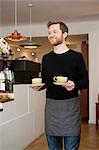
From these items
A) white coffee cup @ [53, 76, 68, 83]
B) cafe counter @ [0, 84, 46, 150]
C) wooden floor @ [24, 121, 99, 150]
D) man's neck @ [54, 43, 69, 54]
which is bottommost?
wooden floor @ [24, 121, 99, 150]

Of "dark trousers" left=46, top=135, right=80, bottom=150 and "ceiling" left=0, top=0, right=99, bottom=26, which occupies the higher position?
"ceiling" left=0, top=0, right=99, bottom=26

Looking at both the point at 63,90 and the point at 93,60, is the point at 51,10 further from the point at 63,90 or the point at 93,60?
the point at 63,90

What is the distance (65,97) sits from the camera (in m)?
1.78

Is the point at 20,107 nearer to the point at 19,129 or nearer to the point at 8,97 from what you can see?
the point at 19,129

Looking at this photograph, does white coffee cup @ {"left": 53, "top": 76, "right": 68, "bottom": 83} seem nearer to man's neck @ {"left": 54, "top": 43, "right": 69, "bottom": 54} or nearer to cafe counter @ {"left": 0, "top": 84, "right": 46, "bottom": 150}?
man's neck @ {"left": 54, "top": 43, "right": 69, "bottom": 54}

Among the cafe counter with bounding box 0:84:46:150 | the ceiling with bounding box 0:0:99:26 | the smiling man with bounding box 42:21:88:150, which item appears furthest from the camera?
the ceiling with bounding box 0:0:99:26

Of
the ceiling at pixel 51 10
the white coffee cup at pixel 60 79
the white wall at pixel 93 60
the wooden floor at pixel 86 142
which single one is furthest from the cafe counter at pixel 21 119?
the white wall at pixel 93 60

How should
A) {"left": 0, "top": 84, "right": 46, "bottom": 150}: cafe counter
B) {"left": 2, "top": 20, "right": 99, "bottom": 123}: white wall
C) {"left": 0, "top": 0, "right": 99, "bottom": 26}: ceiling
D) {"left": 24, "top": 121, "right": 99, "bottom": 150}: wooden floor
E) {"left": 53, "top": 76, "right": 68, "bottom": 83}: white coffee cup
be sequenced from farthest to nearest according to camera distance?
{"left": 2, "top": 20, "right": 99, "bottom": 123}: white wall, {"left": 0, "top": 0, "right": 99, "bottom": 26}: ceiling, {"left": 24, "top": 121, "right": 99, "bottom": 150}: wooden floor, {"left": 0, "top": 84, "right": 46, "bottom": 150}: cafe counter, {"left": 53, "top": 76, "right": 68, "bottom": 83}: white coffee cup

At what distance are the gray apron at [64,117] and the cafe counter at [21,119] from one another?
1.39m

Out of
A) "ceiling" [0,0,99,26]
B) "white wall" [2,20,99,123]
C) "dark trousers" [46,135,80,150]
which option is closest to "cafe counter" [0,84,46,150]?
"dark trousers" [46,135,80,150]

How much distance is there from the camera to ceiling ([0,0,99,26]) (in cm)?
487

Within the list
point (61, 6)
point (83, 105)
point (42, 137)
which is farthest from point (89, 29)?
point (42, 137)

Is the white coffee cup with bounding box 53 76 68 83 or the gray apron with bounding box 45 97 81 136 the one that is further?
the gray apron with bounding box 45 97 81 136

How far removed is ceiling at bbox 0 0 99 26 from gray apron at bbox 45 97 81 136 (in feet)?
10.8
